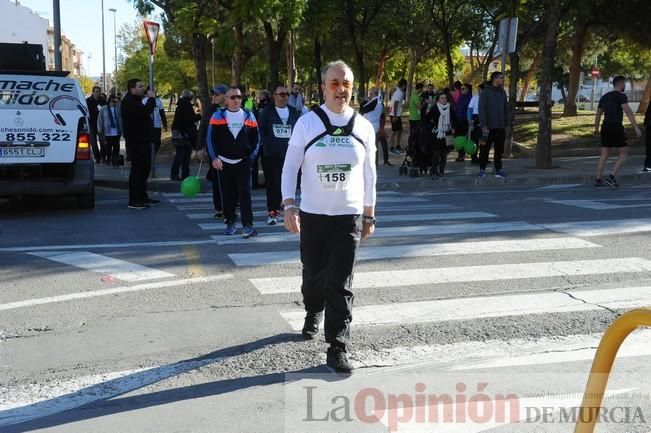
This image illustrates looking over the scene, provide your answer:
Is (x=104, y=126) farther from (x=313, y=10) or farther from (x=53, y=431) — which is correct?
(x=53, y=431)

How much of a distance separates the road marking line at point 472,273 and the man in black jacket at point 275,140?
3.26 metres

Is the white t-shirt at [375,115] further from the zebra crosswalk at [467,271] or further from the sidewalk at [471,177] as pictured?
the zebra crosswalk at [467,271]

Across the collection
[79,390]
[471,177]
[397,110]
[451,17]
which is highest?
[451,17]

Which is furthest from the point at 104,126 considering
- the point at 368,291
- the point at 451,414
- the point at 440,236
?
the point at 451,414

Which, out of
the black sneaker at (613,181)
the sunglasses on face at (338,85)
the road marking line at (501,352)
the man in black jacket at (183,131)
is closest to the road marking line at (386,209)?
the man in black jacket at (183,131)

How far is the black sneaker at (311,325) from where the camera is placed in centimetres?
528

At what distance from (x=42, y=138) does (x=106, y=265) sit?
13.2ft

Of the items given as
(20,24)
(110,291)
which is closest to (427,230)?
(110,291)

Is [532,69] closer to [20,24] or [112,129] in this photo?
[112,129]

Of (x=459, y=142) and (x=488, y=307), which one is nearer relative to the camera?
(x=488, y=307)

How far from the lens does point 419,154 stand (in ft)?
51.9

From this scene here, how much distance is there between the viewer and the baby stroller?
597 inches

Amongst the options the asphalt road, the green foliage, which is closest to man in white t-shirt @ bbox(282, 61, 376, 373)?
the asphalt road

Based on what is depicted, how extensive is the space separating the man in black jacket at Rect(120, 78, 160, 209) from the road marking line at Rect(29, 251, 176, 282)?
12.0ft
